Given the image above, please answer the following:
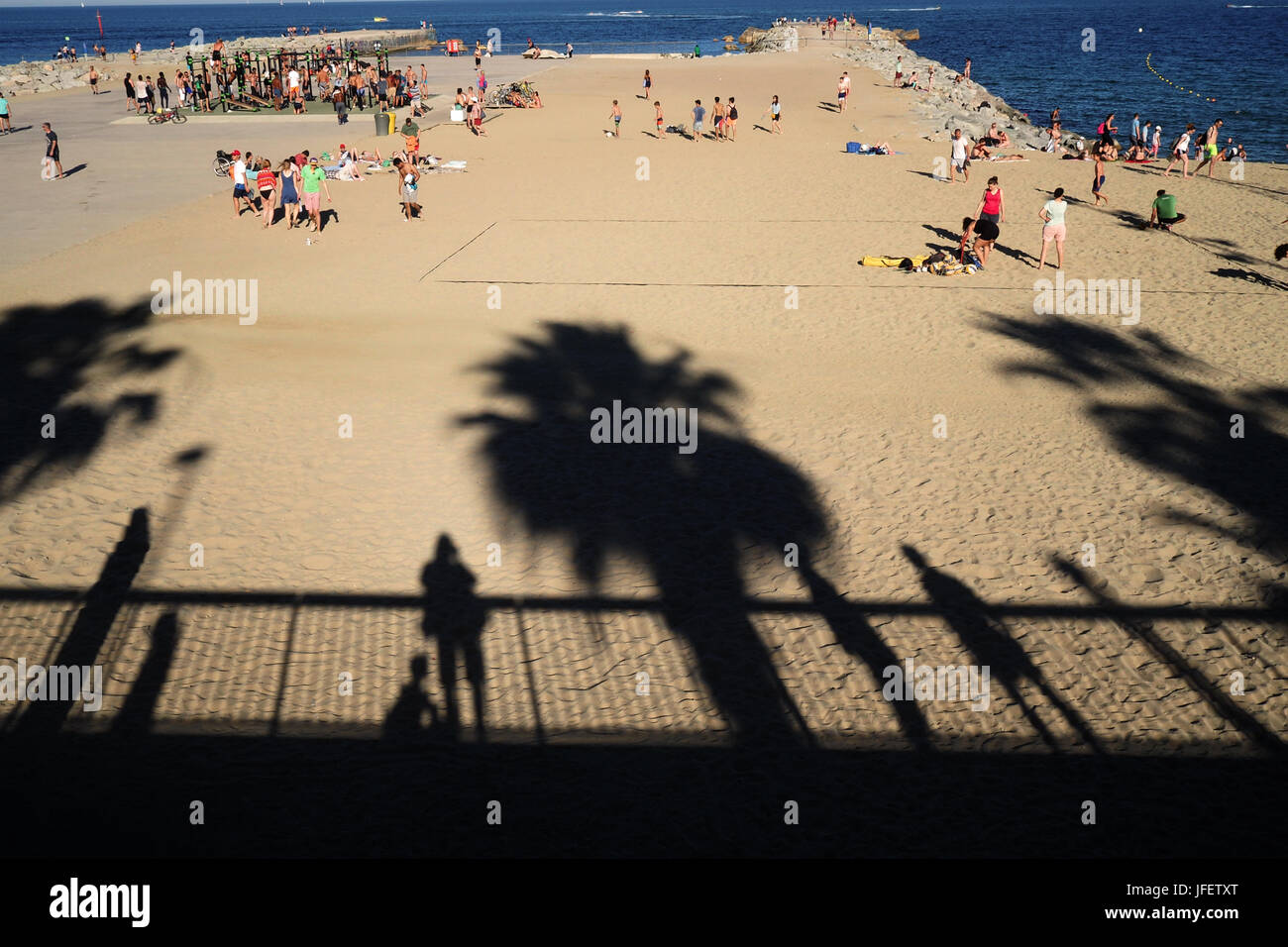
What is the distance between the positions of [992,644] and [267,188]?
66.9 ft

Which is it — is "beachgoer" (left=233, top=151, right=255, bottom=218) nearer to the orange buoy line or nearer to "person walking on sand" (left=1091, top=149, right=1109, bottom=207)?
"person walking on sand" (left=1091, top=149, right=1109, bottom=207)

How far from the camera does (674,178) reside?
28281 millimetres

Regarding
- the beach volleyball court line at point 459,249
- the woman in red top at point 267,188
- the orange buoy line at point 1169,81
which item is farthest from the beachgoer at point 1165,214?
the orange buoy line at point 1169,81

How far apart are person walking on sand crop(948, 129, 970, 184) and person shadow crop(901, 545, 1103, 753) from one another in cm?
2045

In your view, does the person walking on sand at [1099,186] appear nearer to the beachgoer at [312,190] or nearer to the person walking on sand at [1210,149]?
the person walking on sand at [1210,149]

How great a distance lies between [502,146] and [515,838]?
31661 millimetres

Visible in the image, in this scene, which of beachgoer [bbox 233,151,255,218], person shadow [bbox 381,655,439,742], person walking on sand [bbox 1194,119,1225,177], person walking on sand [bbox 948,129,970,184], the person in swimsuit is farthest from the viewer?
person walking on sand [bbox 1194,119,1225,177]

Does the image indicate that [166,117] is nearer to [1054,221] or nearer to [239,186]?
[239,186]

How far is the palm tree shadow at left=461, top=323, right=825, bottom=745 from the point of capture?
27.0 feet

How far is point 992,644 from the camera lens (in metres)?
8.31

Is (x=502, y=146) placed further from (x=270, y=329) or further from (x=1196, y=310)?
(x=1196, y=310)

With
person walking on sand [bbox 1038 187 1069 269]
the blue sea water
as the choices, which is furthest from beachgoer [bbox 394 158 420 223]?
the blue sea water

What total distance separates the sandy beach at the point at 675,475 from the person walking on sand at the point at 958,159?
4.43 meters

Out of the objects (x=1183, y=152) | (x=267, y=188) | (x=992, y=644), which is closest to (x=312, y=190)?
(x=267, y=188)
